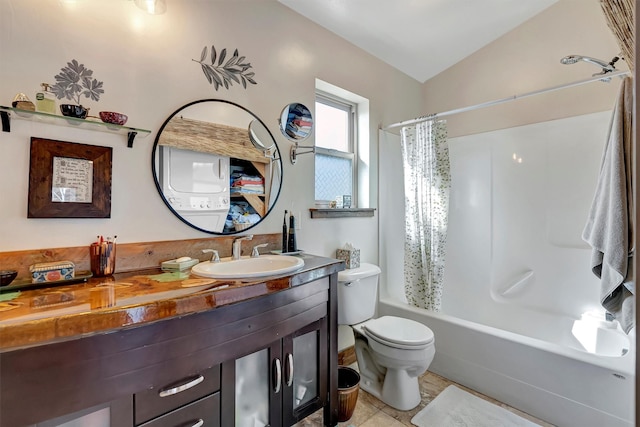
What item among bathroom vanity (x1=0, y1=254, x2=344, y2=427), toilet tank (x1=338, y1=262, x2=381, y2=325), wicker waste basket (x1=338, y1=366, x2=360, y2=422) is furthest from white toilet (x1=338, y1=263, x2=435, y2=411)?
bathroom vanity (x1=0, y1=254, x2=344, y2=427)

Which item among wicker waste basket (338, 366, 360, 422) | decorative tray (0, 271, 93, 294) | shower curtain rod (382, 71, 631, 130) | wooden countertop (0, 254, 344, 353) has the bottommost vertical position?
wicker waste basket (338, 366, 360, 422)

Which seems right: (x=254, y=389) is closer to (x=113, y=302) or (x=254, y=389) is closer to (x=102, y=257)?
(x=113, y=302)

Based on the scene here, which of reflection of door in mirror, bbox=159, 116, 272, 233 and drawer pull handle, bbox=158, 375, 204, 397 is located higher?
reflection of door in mirror, bbox=159, 116, 272, 233

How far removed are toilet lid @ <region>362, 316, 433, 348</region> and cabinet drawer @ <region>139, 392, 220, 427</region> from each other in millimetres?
1036

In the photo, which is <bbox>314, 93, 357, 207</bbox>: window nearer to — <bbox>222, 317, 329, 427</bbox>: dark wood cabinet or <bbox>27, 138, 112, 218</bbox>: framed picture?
<bbox>222, 317, 329, 427</bbox>: dark wood cabinet

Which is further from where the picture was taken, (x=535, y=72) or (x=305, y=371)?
(x=535, y=72)

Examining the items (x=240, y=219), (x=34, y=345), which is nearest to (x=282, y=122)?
(x=240, y=219)

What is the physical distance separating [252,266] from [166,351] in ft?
2.10

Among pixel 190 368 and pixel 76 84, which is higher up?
pixel 76 84

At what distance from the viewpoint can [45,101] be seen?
3.48 feet

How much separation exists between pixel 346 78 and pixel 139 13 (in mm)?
1410

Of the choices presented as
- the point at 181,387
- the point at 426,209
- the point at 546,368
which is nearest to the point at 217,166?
the point at 181,387

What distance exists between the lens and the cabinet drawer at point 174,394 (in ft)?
2.75

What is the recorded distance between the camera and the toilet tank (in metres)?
1.85
